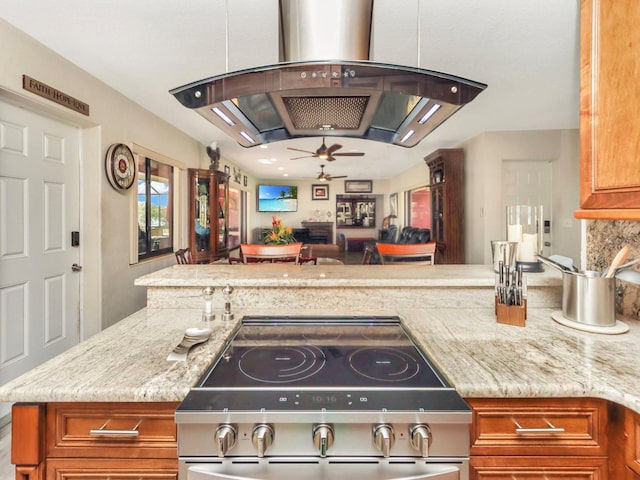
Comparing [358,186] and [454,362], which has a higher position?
[358,186]

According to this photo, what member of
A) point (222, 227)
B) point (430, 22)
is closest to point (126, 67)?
point (430, 22)

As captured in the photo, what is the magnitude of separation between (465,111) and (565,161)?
1962mm

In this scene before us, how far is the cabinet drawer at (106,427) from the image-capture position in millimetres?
802

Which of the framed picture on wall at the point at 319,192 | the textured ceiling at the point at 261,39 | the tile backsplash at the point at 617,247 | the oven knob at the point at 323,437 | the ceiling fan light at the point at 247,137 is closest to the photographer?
the oven knob at the point at 323,437

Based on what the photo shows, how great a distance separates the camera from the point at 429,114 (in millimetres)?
1224

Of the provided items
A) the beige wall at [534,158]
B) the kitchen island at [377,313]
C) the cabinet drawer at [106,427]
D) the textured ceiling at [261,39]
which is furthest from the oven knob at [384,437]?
the beige wall at [534,158]

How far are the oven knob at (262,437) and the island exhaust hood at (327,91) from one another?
0.92 meters

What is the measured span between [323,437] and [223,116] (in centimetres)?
110

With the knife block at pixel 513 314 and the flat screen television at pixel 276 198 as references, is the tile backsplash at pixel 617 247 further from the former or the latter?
the flat screen television at pixel 276 198

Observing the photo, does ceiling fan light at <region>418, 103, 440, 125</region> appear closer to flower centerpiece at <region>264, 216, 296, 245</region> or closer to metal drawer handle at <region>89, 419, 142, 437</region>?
metal drawer handle at <region>89, 419, 142, 437</region>

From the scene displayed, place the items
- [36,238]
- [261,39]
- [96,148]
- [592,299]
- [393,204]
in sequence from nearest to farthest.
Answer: [592,299]
[261,39]
[36,238]
[96,148]
[393,204]

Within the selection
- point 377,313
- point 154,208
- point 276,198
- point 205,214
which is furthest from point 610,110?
point 276,198

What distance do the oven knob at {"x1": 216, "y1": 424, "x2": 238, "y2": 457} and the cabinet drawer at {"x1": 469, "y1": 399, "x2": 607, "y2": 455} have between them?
581mm

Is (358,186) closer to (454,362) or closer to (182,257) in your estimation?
(182,257)
